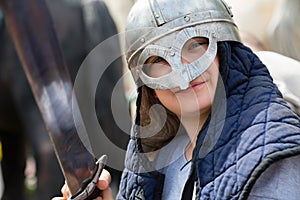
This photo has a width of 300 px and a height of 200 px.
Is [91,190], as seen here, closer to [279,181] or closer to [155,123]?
[155,123]

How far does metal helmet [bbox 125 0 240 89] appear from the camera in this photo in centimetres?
239

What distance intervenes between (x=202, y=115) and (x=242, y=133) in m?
0.20

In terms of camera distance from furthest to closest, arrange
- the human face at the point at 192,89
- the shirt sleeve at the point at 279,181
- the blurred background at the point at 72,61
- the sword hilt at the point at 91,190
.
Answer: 1. the blurred background at the point at 72,61
2. the sword hilt at the point at 91,190
3. the human face at the point at 192,89
4. the shirt sleeve at the point at 279,181

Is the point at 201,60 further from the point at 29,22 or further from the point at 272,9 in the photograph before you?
the point at 272,9

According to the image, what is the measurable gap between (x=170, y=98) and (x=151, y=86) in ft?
0.19

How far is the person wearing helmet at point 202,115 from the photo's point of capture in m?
2.20

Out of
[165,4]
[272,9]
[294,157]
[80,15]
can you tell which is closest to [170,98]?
[165,4]

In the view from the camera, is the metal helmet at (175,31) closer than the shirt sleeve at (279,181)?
No

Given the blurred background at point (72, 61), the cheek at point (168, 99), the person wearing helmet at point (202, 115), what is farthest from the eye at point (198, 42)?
the blurred background at point (72, 61)

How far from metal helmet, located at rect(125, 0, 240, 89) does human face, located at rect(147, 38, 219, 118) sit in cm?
2

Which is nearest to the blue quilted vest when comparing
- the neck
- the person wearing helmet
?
the person wearing helmet

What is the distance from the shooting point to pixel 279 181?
218cm

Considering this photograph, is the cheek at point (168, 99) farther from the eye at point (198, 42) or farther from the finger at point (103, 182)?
the finger at point (103, 182)

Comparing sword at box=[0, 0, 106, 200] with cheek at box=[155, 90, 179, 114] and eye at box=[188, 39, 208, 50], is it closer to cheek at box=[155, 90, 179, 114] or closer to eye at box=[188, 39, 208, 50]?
cheek at box=[155, 90, 179, 114]
